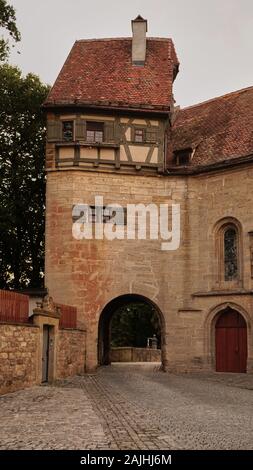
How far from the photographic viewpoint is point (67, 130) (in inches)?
909

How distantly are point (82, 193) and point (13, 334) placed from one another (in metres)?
9.70

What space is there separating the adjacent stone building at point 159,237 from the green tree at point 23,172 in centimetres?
560

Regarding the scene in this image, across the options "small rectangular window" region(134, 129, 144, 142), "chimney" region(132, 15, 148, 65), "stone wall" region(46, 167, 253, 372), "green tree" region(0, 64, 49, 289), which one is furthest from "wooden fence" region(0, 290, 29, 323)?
"chimney" region(132, 15, 148, 65)

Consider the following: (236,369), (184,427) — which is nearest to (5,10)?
(184,427)

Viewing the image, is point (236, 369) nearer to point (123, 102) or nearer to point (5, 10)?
Answer: point (123, 102)

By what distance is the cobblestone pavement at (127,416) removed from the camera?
754cm

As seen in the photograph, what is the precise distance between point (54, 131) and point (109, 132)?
211 cm

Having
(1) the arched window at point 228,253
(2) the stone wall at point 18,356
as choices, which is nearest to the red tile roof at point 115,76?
(1) the arched window at point 228,253

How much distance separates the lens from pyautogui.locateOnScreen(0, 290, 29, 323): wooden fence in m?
13.6

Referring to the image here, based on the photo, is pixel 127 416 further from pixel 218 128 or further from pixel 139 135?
pixel 218 128

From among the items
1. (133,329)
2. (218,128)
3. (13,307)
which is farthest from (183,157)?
Answer: (133,329)

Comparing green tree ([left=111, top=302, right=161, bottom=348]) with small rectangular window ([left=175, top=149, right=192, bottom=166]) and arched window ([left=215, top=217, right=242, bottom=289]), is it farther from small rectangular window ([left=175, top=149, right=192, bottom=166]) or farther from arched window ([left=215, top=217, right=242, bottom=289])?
arched window ([left=215, top=217, right=242, bottom=289])

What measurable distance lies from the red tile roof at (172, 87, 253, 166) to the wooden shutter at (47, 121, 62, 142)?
16.1ft

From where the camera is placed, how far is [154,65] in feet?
85.5
